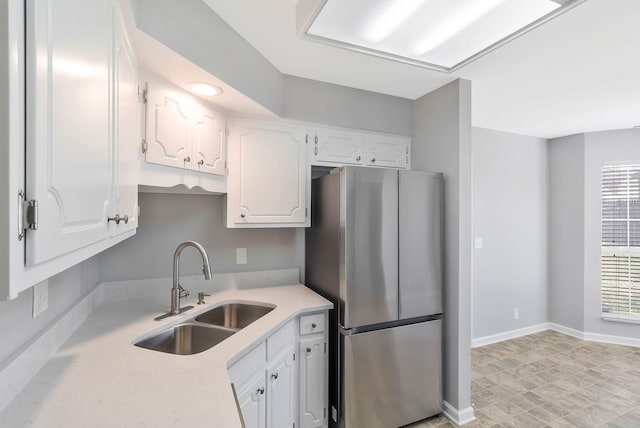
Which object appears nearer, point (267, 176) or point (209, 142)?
point (209, 142)

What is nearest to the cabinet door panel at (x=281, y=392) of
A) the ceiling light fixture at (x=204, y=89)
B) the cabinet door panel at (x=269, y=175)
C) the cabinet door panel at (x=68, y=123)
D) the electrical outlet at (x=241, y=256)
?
the electrical outlet at (x=241, y=256)

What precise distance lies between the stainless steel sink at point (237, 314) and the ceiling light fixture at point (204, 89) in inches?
50.5

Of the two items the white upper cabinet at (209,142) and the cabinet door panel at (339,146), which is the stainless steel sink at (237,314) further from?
the cabinet door panel at (339,146)

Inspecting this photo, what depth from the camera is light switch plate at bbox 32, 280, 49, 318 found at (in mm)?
1011

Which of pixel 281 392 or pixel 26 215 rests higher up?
pixel 26 215

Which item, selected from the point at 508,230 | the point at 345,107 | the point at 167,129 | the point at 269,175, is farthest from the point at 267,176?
the point at 508,230

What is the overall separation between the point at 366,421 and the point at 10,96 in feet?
7.28

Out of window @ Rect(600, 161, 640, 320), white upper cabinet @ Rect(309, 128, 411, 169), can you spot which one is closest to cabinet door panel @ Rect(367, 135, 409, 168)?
white upper cabinet @ Rect(309, 128, 411, 169)

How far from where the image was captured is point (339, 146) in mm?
2398

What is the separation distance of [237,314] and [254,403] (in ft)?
2.12

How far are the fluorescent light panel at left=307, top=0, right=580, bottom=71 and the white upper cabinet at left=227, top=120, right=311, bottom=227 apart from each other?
2.51 ft

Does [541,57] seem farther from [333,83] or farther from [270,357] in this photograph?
[270,357]

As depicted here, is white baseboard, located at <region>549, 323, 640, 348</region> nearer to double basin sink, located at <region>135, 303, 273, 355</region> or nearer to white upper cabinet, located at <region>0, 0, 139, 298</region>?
double basin sink, located at <region>135, 303, 273, 355</region>

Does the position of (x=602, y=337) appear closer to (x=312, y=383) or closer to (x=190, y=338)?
(x=312, y=383)
